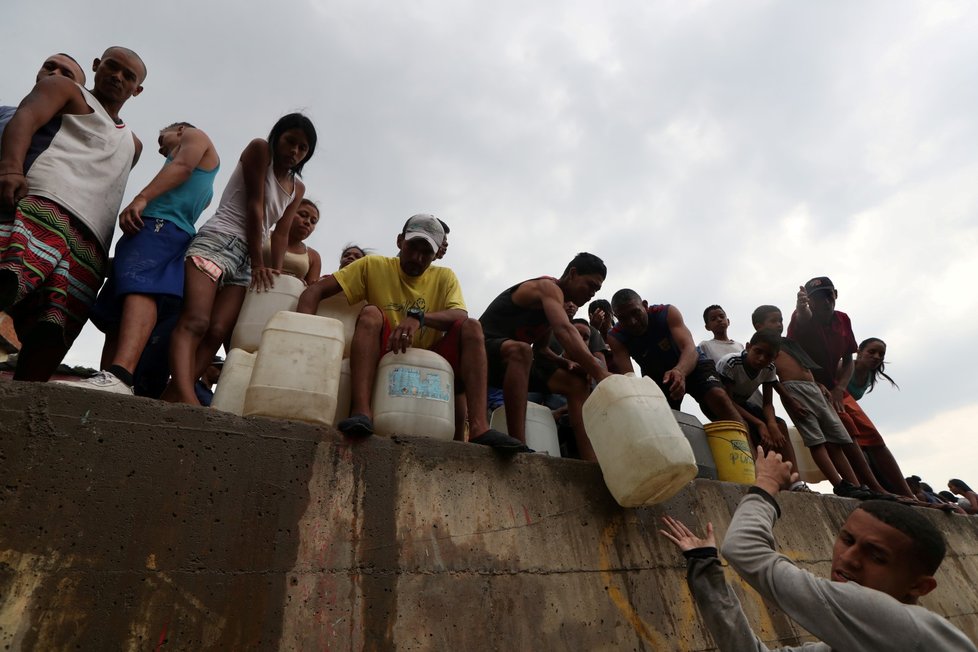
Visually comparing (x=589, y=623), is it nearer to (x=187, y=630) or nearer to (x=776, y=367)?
(x=187, y=630)

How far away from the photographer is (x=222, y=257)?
285cm

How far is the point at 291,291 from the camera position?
315 centimetres

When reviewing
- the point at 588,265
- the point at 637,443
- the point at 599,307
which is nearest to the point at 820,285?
the point at 599,307

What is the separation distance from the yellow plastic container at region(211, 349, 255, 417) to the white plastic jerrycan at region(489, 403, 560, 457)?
56.7 inches

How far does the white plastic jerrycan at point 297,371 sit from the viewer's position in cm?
226

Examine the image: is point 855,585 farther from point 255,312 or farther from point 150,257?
point 150,257

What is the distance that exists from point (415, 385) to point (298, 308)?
819mm

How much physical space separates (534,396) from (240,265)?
7.75 feet

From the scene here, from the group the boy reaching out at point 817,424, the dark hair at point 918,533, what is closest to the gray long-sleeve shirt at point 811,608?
the dark hair at point 918,533

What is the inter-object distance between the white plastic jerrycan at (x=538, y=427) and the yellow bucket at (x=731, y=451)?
1.21 meters

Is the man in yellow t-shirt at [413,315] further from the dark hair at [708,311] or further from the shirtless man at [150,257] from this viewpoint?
the dark hair at [708,311]

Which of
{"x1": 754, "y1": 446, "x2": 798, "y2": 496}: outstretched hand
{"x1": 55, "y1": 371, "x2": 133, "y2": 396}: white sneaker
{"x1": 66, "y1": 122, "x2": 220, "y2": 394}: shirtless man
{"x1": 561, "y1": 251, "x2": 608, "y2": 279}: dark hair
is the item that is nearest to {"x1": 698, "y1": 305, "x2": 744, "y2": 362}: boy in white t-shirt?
{"x1": 561, "y1": 251, "x2": 608, "y2": 279}: dark hair

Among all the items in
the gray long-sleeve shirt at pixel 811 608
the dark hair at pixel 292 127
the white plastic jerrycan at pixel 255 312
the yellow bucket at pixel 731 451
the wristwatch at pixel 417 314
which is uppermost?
the dark hair at pixel 292 127

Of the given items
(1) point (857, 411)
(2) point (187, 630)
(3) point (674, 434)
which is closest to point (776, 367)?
(1) point (857, 411)
